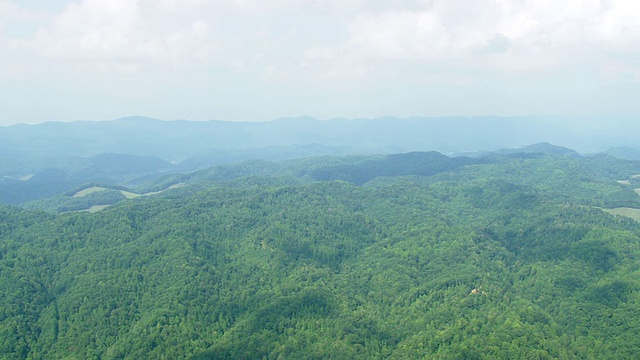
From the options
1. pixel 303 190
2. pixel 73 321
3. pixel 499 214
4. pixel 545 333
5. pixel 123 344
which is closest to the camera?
pixel 545 333

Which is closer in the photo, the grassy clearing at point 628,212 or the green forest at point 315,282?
the green forest at point 315,282

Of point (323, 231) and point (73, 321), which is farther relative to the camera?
point (323, 231)

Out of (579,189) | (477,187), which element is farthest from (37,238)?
(579,189)

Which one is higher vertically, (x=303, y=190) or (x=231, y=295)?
(x=303, y=190)

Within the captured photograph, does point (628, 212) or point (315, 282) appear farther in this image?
point (628, 212)

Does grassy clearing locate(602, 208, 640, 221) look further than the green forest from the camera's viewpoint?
Yes

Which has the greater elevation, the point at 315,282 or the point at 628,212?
the point at 628,212

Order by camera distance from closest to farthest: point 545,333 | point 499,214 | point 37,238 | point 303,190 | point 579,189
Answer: point 545,333
point 37,238
point 499,214
point 303,190
point 579,189

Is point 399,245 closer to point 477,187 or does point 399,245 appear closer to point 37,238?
point 477,187
